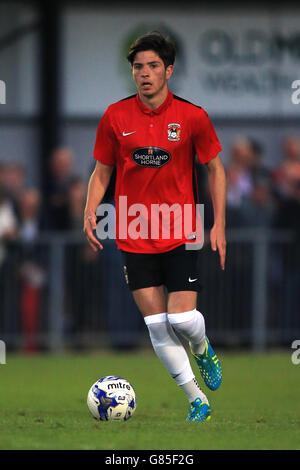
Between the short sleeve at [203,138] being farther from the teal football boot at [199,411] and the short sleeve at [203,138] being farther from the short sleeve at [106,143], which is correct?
the teal football boot at [199,411]

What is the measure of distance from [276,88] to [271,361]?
629 centimetres

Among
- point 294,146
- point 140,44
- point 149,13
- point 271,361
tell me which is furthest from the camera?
point 149,13

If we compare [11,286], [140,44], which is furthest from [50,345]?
[140,44]

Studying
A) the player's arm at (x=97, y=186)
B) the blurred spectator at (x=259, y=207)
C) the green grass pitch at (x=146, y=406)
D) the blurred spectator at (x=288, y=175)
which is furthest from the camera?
the blurred spectator at (x=259, y=207)

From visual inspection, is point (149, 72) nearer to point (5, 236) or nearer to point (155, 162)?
point (155, 162)

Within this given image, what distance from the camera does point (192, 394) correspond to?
8.43 m

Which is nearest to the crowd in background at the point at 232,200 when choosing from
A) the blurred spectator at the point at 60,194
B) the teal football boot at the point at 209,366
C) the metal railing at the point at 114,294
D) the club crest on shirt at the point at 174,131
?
the blurred spectator at the point at 60,194

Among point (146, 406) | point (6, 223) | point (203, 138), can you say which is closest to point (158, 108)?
point (203, 138)

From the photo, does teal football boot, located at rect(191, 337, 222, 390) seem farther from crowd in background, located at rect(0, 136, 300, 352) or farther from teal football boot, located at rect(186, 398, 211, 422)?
crowd in background, located at rect(0, 136, 300, 352)

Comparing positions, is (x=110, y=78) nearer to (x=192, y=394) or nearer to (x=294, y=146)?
(x=294, y=146)

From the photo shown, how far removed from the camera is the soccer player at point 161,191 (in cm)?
820

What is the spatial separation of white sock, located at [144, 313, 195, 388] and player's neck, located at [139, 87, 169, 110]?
4.94 feet

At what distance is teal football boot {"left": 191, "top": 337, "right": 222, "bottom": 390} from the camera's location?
8.67m

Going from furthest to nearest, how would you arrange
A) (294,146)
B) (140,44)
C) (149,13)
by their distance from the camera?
(149,13) < (294,146) < (140,44)
